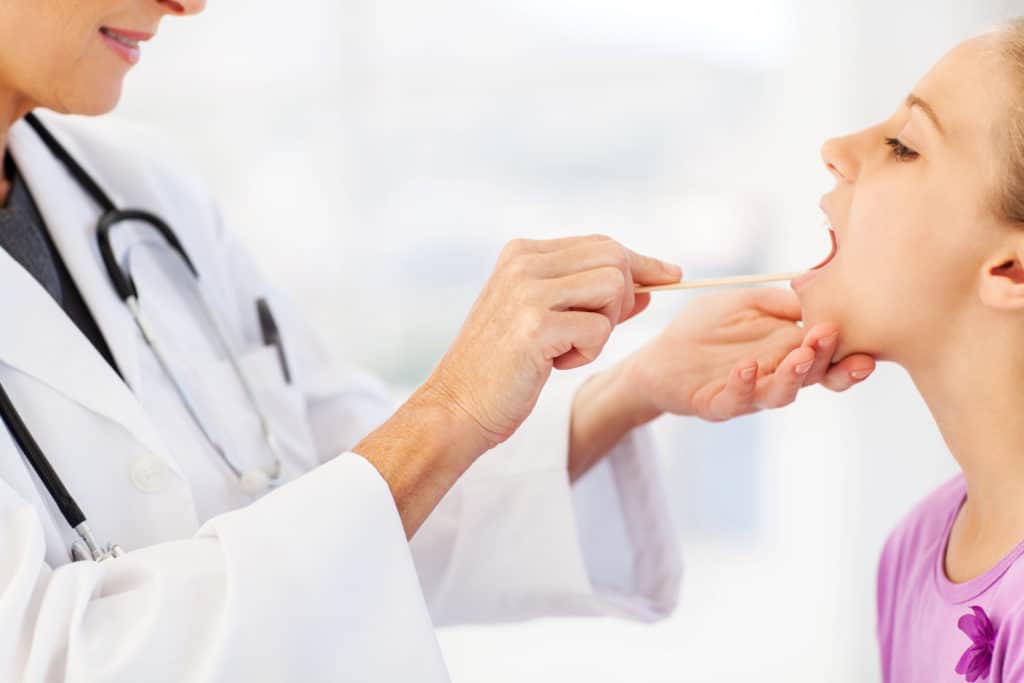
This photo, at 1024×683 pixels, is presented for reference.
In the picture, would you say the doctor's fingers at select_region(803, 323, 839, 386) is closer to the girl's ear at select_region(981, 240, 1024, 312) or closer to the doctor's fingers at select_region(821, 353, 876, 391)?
the doctor's fingers at select_region(821, 353, 876, 391)

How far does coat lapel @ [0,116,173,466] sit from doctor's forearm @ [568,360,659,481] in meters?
0.53

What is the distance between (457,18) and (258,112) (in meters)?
0.54

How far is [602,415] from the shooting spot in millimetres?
1472

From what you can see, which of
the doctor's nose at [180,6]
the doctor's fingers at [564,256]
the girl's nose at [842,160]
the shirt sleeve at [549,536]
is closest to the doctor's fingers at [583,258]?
the doctor's fingers at [564,256]

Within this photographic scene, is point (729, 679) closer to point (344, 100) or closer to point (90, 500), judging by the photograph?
point (344, 100)

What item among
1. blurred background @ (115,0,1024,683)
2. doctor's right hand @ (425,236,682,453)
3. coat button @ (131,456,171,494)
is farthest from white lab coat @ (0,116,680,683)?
blurred background @ (115,0,1024,683)

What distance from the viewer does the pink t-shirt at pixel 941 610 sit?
1.03 metres

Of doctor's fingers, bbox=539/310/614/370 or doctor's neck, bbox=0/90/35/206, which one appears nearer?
doctor's fingers, bbox=539/310/614/370

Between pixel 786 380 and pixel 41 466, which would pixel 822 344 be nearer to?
pixel 786 380

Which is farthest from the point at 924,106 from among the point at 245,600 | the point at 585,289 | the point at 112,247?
the point at 112,247

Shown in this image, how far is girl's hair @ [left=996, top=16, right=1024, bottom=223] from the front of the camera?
109cm

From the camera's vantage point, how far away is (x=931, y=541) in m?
1.29

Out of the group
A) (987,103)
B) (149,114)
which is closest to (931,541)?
(987,103)

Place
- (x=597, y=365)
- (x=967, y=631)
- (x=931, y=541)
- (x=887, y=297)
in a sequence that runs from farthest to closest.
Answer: (x=597, y=365)
(x=931, y=541)
(x=887, y=297)
(x=967, y=631)
